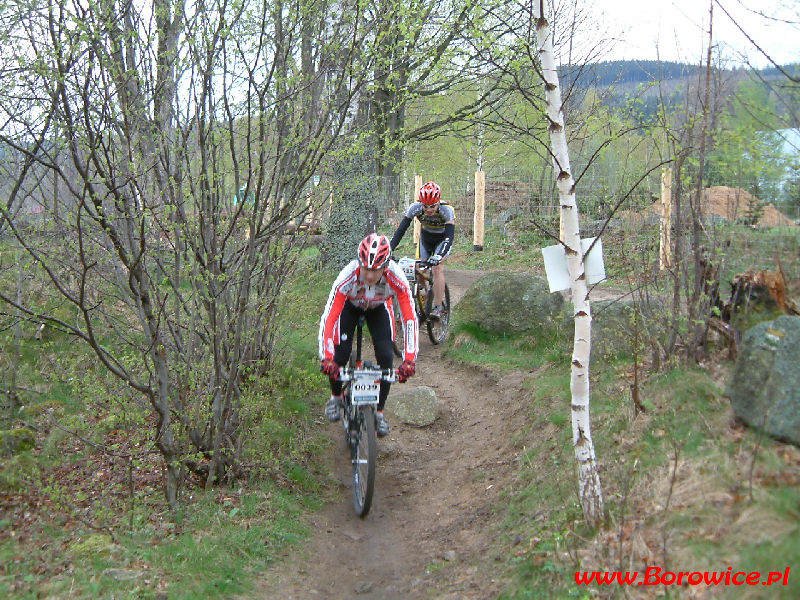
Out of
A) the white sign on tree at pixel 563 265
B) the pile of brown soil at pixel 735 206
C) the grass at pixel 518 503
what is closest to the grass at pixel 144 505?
the grass at pixel 518 503

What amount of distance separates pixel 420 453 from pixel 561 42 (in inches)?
310

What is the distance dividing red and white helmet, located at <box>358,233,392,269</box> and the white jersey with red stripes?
0.26 meters

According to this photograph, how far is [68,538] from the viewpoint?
189 inches

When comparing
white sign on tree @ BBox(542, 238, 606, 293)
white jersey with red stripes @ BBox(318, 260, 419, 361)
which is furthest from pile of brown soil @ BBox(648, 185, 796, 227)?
white jersey with red stripes @ BBox(318, 260, 419, 361)

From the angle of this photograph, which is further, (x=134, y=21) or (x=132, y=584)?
(x=134, y=21)

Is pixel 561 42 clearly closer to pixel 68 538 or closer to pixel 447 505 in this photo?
pixel 447 505

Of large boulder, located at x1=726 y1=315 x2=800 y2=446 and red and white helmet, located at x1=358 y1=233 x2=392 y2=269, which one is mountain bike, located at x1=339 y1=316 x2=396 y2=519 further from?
large boulder, located at x1=726 y1=315 x2=800 y2=446

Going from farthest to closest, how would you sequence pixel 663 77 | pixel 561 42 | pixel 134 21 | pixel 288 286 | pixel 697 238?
pixel 561 42 → pixel 288 286 → pixel 697 238 → pixel 663 77 → pixel 134 21

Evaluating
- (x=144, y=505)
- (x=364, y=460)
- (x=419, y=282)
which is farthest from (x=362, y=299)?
(x=419, y=282)

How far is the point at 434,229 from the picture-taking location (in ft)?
30.8

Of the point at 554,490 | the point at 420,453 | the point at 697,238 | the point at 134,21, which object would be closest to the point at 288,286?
the point at 420,453

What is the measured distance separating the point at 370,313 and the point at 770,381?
10.8 ft

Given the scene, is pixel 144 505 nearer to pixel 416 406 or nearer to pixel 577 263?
pixel 416 406

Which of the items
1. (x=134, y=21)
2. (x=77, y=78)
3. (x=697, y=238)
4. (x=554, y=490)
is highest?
(x=134, y=21)
